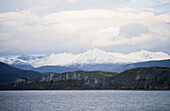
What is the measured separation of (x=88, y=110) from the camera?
10481 centimetres

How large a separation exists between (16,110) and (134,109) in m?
42.2

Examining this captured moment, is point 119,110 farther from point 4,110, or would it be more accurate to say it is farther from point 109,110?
point 4,110

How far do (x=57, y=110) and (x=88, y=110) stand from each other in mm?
11384

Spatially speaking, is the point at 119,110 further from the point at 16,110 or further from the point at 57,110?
the point at 16,110

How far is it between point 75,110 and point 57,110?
668 cm

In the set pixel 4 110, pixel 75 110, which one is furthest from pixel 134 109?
pixel 4 110

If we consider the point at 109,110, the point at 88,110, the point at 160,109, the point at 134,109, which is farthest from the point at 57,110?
the point at 160,109

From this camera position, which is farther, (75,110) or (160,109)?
(75,110)

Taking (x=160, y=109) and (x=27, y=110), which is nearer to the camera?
(x=160, y=109)

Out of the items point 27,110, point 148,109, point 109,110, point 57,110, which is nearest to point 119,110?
point 109,110

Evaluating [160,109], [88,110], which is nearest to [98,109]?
[88,110]

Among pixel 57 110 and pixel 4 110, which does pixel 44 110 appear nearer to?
pixel 57 110

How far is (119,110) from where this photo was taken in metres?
102

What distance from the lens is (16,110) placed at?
107 metres
